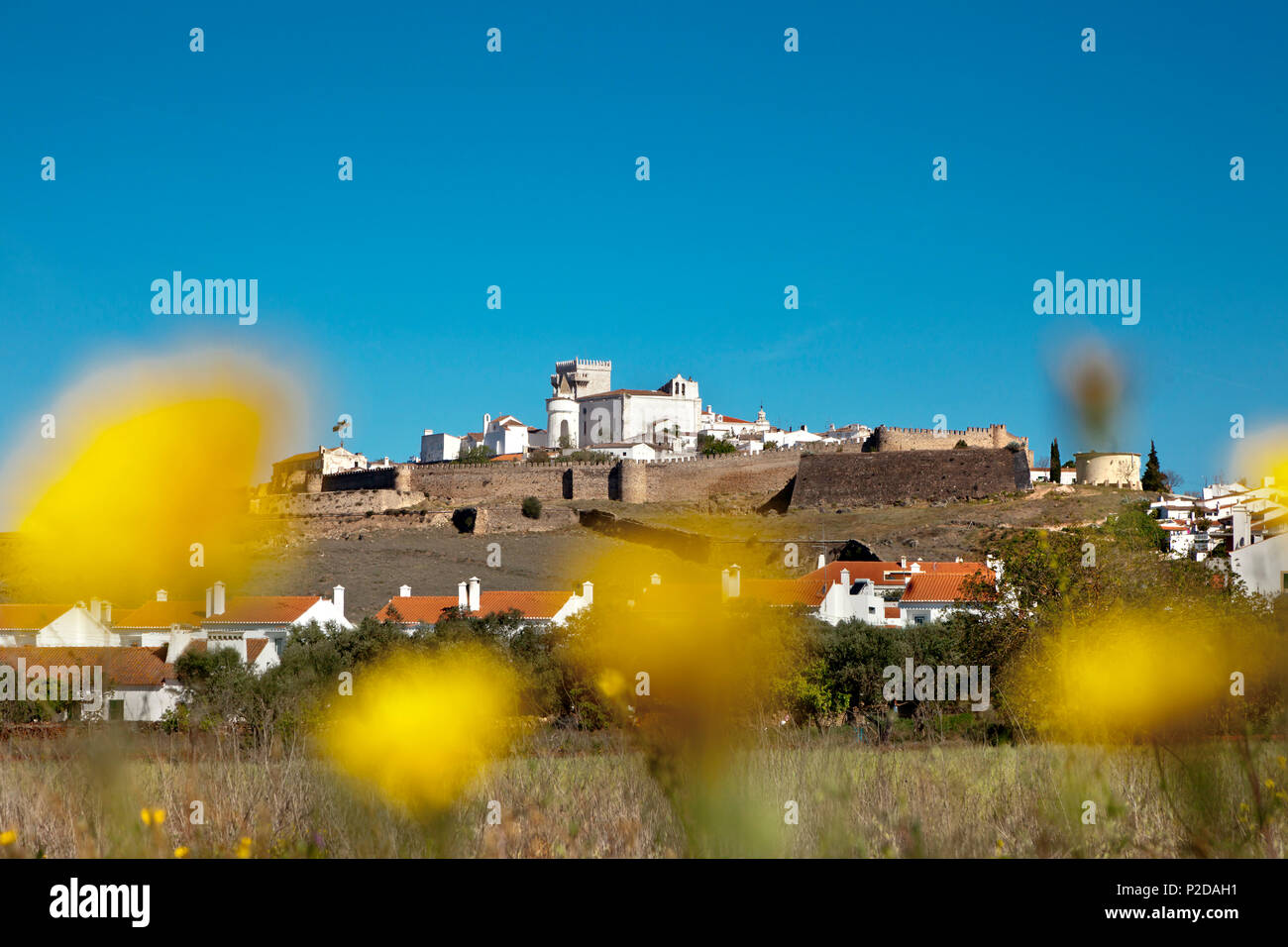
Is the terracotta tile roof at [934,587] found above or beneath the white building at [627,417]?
beneath

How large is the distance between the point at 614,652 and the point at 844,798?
9783 millimetres

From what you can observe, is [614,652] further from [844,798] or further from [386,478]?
[386,478]

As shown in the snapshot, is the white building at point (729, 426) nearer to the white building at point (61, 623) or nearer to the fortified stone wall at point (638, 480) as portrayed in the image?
the fortified stone wall at point (638, 480)

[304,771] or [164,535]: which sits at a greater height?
[164,535]

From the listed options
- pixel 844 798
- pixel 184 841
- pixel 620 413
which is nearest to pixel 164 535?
pixel 184 841

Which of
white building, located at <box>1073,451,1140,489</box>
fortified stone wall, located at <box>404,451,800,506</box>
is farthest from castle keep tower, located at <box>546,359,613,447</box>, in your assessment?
white building, located at <box>1073,451,1140,489</box>

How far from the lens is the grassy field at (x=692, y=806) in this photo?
615 centimetres

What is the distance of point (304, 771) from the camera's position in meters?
8.26

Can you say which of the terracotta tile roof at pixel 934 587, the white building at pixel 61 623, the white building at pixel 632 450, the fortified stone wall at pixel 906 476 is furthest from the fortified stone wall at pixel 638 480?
the white building at pixel 61 623

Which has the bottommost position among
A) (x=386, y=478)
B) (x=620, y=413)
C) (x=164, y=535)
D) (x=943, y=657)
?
(x=943, y=657)

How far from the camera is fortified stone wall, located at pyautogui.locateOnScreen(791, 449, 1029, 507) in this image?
242 feet

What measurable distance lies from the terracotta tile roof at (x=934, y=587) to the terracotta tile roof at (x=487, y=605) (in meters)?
10.2

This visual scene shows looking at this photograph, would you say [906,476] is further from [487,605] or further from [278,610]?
[278,610]
